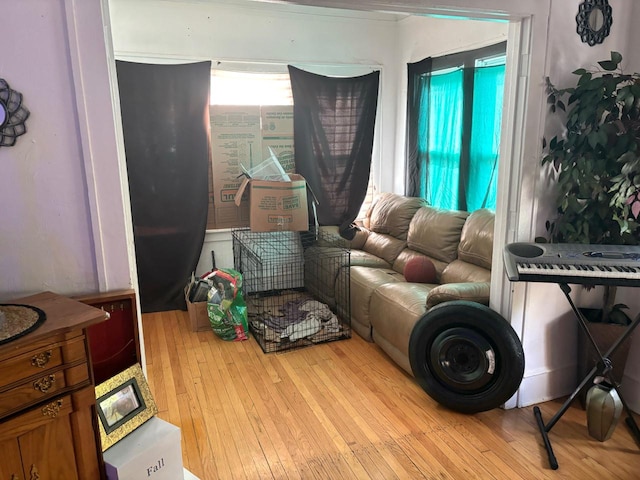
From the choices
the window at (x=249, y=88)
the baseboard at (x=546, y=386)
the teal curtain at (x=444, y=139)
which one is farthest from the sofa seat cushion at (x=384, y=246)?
the baseboard at (x=546, y=386)

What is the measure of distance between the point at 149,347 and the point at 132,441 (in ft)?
5.66

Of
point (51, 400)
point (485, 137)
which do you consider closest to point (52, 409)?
point (51, 400)

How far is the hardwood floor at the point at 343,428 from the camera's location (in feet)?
7.16

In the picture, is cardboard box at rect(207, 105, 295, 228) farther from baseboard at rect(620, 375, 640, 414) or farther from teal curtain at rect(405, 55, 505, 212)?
baseboard at rect(620, 375, 640, 414)

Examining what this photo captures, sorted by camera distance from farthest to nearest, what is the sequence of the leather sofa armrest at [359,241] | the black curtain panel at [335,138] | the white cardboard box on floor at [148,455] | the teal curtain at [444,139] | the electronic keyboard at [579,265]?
the leather sofa armrest at [359,241]
the black curtain panel at [335,138]
the teal curtain at [444,139]
the electronic keyboard at [579,265]
the white cardboard box on floor at [148,455]

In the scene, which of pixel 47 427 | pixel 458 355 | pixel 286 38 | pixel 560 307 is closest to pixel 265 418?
pixel 458 355

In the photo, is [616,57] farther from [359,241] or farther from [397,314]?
[359,241]

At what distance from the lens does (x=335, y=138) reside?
4.47 meters

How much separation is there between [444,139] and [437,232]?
2.84 feet

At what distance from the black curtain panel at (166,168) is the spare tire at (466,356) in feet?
7.60

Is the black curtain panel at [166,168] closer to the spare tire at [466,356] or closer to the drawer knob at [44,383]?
the spare tire at [466,356]

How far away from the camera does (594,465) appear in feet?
7.16

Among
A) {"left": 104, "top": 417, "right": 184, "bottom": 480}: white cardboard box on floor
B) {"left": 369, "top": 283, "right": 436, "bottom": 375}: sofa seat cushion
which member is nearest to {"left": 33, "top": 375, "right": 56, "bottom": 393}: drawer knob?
{"left": 104, "top": 417, "right": 184, "bottom": 480}: white cardboard box on floor

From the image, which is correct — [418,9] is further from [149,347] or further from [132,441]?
[149,347]
